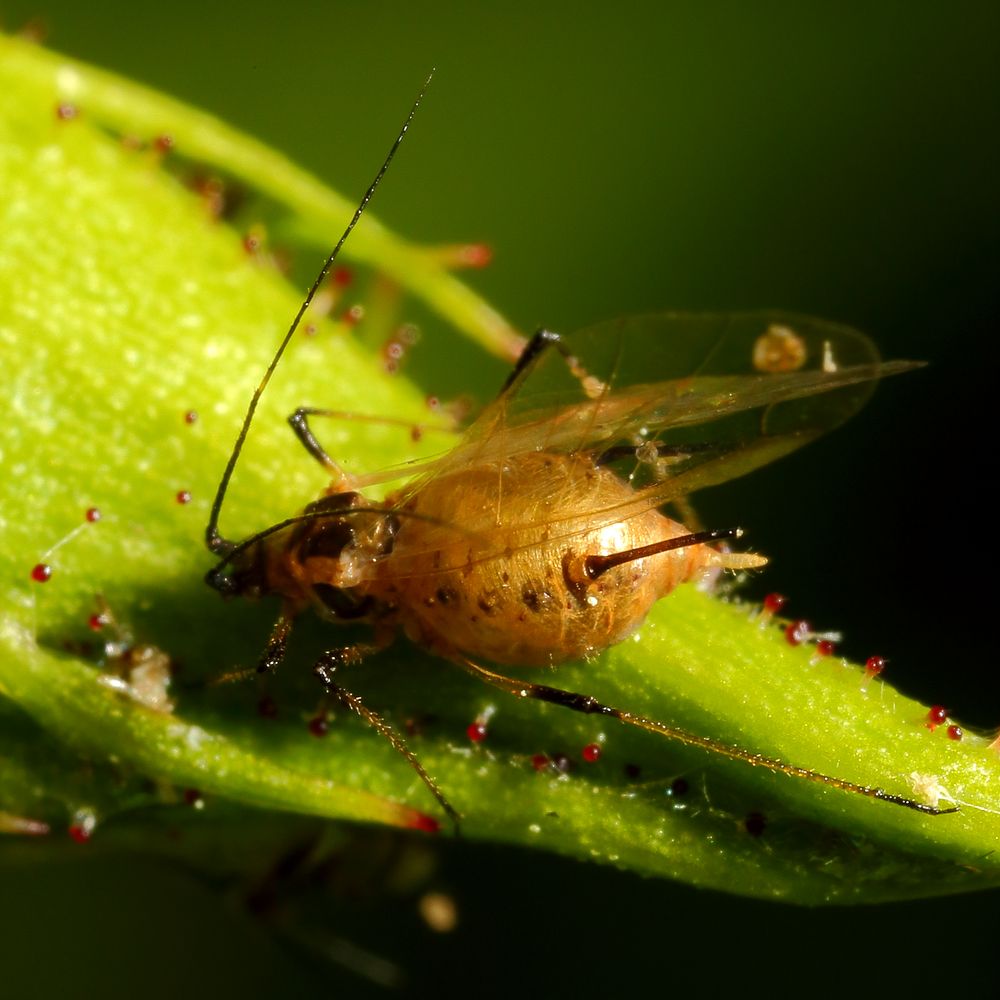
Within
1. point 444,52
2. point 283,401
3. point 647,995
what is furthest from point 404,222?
point 647,995

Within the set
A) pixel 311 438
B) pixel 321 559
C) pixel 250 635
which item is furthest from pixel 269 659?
pixel 311 438

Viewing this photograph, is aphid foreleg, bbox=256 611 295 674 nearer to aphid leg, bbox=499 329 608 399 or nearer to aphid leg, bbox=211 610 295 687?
aphid leg, bbox=211 610 295 687

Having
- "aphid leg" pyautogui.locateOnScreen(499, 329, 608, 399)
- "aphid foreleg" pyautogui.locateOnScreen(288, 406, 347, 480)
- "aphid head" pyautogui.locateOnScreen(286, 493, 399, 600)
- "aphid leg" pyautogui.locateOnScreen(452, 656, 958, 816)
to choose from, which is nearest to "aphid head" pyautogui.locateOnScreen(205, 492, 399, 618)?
"aphid head" pyautogui.locateOnScreen(286, 493, 399, 600)

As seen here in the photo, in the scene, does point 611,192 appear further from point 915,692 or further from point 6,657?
point 6,657

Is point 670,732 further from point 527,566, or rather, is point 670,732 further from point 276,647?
point 276,647

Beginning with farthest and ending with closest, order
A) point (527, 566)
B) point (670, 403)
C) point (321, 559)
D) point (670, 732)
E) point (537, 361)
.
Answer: point (537, 361)
point (670, 403)
point (321, 559)
point (527, 566)
point (670, 732)

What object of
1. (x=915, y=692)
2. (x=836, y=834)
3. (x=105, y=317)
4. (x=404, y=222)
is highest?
(x=404, y=222)

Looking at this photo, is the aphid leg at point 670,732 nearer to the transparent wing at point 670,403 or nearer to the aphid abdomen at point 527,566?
the aphid abdomen at point 527,566
